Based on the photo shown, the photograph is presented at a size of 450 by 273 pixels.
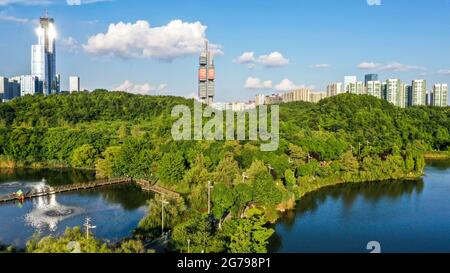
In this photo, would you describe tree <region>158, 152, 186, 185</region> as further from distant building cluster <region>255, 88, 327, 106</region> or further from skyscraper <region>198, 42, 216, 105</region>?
distant building cluster <region>255, 88, 327, 106</region>

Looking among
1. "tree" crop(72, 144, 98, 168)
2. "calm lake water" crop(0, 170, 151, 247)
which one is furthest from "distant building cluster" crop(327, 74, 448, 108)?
"calm lake water" crop(0, 170, 151, 247)

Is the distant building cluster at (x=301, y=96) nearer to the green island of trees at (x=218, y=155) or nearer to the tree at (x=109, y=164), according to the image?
the green island of trees at (x=218, y=155)

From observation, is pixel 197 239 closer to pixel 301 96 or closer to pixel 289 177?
pixel 289 177

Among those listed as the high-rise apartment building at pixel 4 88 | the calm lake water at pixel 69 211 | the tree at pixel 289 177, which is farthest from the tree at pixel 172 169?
the high-rise apartment building at pixel 4 88

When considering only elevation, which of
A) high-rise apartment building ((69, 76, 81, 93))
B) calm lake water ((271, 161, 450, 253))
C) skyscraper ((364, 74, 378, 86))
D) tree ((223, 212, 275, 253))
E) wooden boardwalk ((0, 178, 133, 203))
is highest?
skyscraper ((364, 74, 378, 86))

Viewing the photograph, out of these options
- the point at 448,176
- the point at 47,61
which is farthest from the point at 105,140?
the point at 47,61
